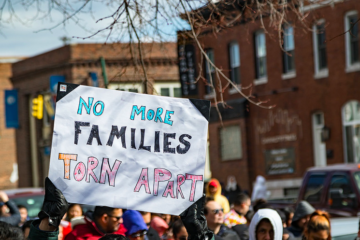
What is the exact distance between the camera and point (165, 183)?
4.68 m

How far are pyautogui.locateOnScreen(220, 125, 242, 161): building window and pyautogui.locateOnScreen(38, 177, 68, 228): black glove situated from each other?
24977 mm

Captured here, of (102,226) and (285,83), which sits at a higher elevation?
(285,83)

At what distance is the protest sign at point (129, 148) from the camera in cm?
454

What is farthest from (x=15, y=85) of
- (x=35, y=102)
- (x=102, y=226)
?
(x=102, y=226)

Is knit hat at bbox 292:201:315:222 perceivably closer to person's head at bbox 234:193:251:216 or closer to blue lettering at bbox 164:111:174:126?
person's head at bbox 234:193:251:216

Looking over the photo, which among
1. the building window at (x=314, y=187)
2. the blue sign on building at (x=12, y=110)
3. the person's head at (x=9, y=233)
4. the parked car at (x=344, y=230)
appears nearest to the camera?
the person's head at (x=9, y=233)

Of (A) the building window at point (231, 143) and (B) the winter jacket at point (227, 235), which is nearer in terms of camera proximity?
(B) the winter jacket at point (227, 235)

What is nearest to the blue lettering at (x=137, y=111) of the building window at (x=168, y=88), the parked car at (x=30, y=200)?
the parked car at (x=30, y=200)

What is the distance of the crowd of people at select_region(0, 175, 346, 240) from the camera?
413 cm

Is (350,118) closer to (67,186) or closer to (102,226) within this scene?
(102,226)

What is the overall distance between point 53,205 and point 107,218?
1.88m

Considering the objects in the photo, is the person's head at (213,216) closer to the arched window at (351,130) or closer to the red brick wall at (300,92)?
the red brick wall at (300,92)

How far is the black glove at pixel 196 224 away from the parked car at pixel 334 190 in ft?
23.0

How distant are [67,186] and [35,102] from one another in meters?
24.8
